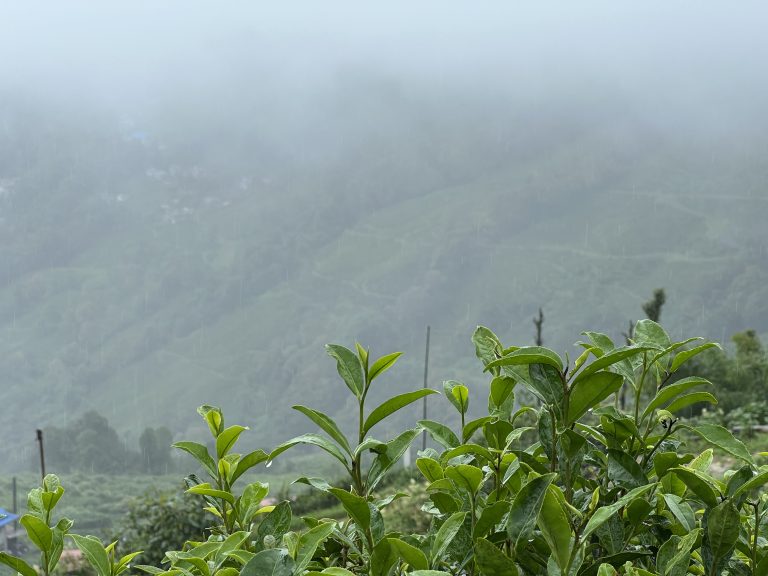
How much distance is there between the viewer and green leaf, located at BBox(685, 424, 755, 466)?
546mm

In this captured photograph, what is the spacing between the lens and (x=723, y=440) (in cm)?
56

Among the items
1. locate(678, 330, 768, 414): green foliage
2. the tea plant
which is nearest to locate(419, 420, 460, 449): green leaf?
the tea plant

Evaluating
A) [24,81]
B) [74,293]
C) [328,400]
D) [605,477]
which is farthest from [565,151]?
[605,477]

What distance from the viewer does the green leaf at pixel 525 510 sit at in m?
0.45

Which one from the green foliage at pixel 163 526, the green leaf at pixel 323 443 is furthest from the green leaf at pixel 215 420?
the green foliage at pixel 163 526

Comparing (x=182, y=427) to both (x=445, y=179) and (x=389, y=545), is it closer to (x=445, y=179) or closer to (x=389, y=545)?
(x=445, y=179)

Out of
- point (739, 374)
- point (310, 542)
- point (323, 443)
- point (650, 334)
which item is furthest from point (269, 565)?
point (739, 374)

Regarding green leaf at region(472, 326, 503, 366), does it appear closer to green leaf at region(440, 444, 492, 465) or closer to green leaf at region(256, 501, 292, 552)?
green leaf at region(440, 444, 492, 465)

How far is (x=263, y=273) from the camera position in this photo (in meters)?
71.8

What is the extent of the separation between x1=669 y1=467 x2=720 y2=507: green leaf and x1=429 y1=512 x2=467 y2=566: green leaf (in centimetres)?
14

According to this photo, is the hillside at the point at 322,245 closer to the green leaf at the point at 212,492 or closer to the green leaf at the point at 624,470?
the green leaf at the point at 212,492

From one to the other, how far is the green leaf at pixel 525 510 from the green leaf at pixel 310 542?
105 millimetres

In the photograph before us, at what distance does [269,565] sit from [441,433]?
0.27m

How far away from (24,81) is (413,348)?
2293 inches
